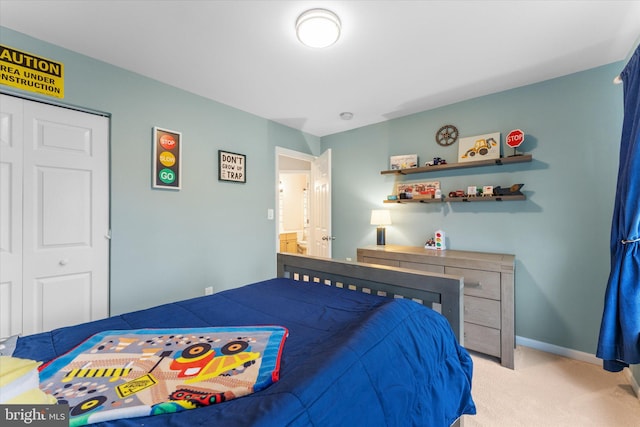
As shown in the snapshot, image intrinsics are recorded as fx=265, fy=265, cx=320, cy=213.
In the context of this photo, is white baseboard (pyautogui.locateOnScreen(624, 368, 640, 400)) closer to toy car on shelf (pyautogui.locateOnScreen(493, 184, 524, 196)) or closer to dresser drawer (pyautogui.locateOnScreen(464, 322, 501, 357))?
dresser drawer (pyautogui.locateOnScreen(464, 322, 501, 357))

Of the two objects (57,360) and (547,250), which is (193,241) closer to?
(57,360)

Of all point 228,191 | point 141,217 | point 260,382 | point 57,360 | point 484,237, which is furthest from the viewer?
point 228,191

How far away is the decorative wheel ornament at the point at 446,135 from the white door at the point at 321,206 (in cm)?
136

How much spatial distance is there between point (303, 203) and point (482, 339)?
468 centimetres

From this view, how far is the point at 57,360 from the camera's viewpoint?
879mm

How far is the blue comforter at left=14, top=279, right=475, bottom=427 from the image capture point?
2.16 feet

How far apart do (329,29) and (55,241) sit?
8.01 ft

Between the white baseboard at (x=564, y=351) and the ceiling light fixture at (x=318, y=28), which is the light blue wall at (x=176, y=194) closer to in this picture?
the ceiling light fixture at (x=318, y=28)

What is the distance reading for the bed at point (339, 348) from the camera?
2.19 ft

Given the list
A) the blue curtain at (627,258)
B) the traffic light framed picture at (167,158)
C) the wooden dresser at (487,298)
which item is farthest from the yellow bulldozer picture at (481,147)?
the traffic light framed picture at (167,158)

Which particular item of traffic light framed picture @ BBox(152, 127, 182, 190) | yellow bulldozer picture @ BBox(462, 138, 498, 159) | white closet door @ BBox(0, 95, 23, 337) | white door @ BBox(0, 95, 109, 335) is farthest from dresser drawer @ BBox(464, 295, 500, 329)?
white closet door @ BBox(0, 95, 23, 337)

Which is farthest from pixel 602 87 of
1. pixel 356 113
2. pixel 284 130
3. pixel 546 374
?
pixel 284 130

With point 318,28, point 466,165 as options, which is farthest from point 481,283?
point 318,28
